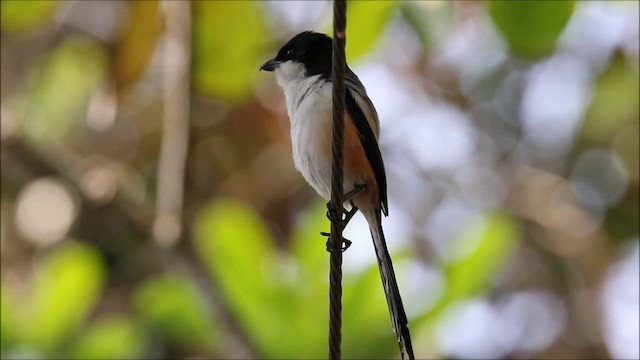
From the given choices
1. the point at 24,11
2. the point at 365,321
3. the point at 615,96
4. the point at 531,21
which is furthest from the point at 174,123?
Answer: the point at 615,96

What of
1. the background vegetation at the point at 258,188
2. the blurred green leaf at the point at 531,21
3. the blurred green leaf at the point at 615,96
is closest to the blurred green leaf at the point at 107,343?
the background vegetation at the point at 258,188

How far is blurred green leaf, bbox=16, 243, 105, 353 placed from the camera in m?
4.52

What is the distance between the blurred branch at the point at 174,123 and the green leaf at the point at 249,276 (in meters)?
0.35

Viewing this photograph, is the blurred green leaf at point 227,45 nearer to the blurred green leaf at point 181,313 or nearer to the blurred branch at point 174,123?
the blurred branch at point 174,123

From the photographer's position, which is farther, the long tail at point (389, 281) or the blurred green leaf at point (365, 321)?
the blurred green leaf at point (365, 321)

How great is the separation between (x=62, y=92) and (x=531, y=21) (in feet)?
9.12

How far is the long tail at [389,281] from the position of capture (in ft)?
10.6

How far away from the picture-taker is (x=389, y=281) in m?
3.37

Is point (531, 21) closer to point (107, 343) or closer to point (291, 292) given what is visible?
point (291, 292)

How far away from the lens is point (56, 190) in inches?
235

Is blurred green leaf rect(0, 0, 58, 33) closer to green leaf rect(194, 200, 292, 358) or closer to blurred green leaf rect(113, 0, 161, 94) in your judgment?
blurred green leaf rect(113, 0, 161, 94)

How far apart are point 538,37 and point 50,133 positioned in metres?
2.77

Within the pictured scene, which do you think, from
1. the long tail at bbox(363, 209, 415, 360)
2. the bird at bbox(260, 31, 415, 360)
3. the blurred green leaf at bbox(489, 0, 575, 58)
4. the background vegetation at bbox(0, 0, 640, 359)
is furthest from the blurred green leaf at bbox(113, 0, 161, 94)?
the long tail at bbox(363, 209, 415, 360)

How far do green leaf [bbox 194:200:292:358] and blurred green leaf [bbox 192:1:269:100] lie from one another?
0.62 metres
